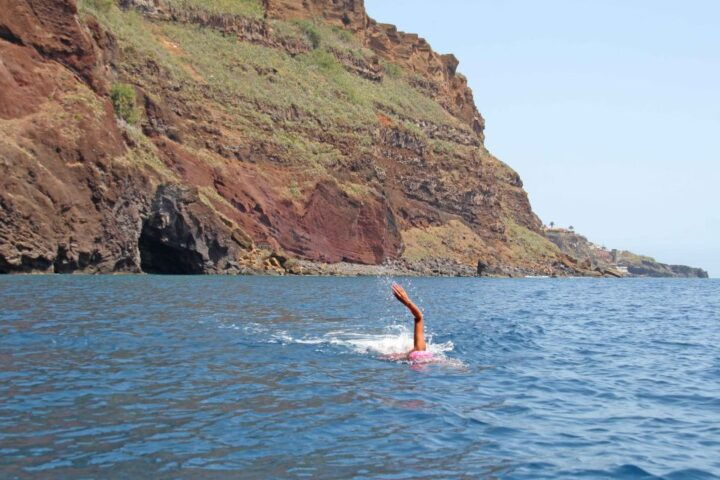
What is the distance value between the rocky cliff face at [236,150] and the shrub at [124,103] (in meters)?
0.26

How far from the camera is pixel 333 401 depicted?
13.0 m

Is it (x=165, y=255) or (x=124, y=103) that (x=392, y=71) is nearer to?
(x=124, y=103)

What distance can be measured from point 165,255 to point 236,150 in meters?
19.2

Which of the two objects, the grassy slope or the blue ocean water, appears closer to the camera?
the blue ocean water

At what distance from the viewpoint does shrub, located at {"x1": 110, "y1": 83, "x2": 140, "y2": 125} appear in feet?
225

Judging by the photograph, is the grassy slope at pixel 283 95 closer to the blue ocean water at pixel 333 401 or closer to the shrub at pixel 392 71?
the shrub at pixel 392 71

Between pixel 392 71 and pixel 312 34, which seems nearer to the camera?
pixel 312 34

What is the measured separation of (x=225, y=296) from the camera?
37.2 meters

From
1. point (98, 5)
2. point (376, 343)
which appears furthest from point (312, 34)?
point (376, 343)

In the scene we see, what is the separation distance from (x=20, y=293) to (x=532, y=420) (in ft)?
84.2

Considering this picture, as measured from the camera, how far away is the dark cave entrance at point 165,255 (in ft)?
202

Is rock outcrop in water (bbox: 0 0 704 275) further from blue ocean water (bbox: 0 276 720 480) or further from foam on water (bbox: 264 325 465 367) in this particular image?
foam on water (bbox: 264 325 465 367)

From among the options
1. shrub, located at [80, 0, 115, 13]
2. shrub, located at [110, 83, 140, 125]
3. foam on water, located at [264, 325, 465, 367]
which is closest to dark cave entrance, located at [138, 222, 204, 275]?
shrub, located at [110, 83, 140, 125]

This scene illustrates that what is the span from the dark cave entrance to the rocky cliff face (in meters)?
0.19
